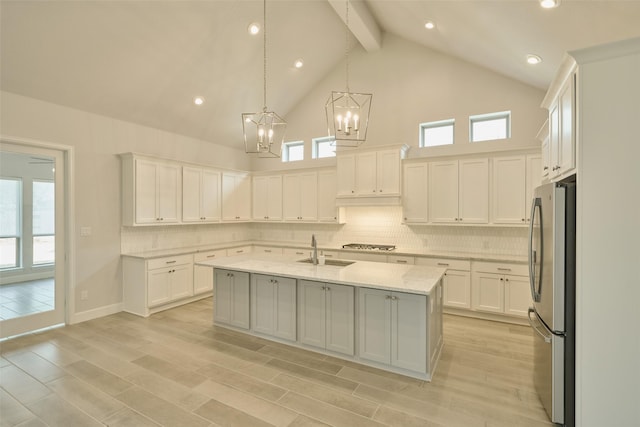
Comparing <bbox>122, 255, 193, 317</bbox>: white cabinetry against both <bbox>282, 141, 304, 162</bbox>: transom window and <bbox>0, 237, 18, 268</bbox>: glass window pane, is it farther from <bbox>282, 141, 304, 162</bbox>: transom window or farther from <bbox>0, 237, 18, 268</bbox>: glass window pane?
<bbox>282, 141, 304, 162</bbox>: transom window

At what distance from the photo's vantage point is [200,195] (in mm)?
5840

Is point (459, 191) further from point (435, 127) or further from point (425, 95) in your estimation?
point (425, 95)

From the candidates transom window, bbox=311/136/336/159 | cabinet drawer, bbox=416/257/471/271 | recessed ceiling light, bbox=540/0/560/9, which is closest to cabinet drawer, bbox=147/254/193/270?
transom window, bbox=311/136/336/159

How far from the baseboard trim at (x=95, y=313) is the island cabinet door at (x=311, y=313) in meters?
3.22

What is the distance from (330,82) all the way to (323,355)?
5.25m

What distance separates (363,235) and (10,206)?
17.1ft

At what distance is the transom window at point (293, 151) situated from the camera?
22.7 feet

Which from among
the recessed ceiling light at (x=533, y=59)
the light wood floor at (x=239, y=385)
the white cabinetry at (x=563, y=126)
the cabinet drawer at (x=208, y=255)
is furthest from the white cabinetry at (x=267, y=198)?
the white cabinetry at (x=563, y=126)

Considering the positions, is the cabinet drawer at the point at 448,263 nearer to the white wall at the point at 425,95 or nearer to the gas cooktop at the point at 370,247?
the gas cooktop at the point at 370,247

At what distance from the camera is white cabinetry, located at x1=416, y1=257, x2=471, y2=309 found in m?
4.50

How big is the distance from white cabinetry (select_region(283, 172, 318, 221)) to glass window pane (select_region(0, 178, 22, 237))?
13.4 ft

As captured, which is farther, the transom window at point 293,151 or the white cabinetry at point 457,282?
the transom window at point 293,151

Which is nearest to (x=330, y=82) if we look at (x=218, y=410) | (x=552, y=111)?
(x=552, y=111)

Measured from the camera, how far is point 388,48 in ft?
18.6
